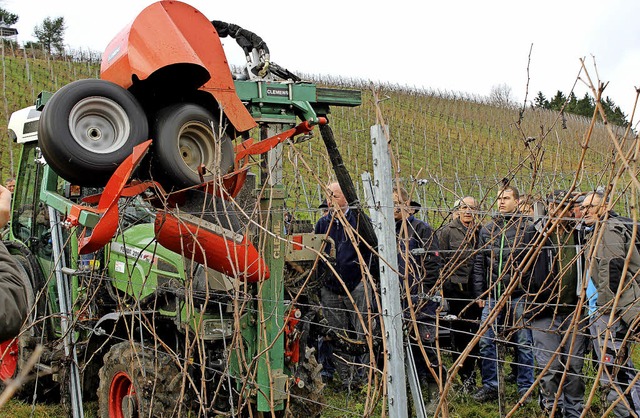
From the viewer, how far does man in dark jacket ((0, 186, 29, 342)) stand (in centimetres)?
186

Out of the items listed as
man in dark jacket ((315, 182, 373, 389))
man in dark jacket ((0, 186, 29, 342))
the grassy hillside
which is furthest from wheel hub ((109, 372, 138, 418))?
the grassy hillside

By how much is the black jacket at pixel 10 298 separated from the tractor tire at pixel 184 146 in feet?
5.43

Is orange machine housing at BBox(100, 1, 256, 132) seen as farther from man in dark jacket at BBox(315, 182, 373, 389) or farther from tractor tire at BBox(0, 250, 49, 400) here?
tractor tire at BBox(0, 250, 49, 400)

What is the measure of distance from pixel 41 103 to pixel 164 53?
0.84m

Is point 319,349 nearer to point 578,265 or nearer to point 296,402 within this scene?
point 296,402

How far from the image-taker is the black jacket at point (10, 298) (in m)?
1.86

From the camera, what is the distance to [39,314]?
20.2ft

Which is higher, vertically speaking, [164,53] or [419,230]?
[164,53]

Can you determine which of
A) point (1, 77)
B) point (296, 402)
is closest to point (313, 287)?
point (296, 402)

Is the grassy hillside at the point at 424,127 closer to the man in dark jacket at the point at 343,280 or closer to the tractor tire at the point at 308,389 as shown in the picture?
the man in dark jacket at the point at 343,280

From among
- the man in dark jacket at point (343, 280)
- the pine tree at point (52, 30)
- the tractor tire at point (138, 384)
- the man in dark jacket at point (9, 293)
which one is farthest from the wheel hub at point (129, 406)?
the pine tree at point (52, 30)

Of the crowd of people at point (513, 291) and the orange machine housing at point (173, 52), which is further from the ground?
the orange machine housing at point (173, 52)

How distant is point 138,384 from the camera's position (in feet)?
15.1

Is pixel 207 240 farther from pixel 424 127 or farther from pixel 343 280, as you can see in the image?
pixel 424 127
